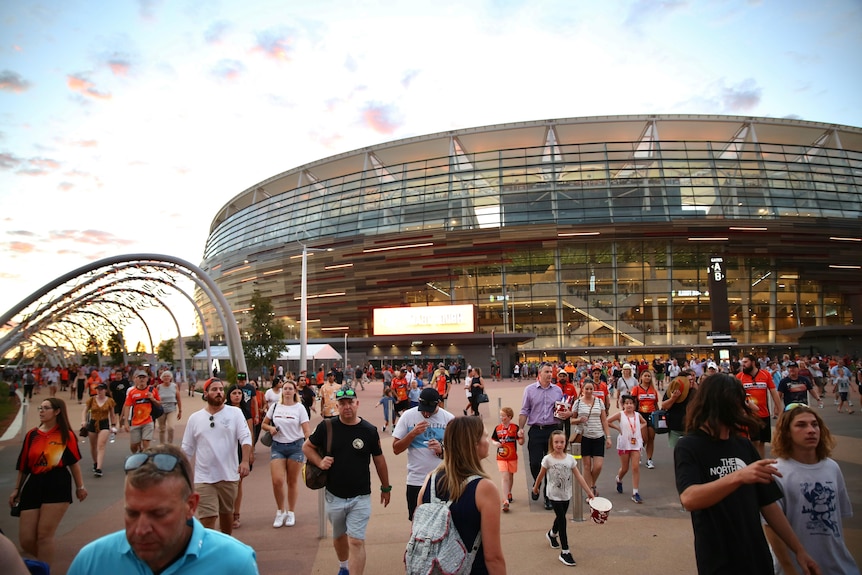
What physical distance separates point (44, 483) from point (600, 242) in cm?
5620

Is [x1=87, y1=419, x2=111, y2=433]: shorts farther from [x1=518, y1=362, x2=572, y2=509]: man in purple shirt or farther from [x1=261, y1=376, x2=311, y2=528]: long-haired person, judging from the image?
[x1=518, y1=362, x2=572, y2=509]: man in purple shirt

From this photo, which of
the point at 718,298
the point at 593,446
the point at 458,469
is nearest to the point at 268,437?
the point at 593,446

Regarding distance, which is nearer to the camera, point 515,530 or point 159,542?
point 159,542

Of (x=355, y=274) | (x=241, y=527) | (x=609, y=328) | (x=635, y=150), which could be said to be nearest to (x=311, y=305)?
(x=355, y=274)

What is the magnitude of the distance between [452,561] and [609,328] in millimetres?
57972

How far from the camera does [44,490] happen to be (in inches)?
213

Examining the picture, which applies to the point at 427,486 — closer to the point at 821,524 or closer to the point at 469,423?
the point at 469,423

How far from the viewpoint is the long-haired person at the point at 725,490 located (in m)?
2.89

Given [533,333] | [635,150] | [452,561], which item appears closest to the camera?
[452,561]

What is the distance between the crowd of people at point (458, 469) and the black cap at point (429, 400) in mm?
22

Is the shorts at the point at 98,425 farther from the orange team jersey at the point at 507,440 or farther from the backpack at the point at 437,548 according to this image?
the backpack at the point at 437,548

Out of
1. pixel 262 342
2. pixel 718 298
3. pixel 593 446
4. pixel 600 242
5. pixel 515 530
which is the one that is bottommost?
pixel 515 530

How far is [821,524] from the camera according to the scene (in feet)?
11.1

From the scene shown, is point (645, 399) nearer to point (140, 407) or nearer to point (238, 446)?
point (238, 446)
